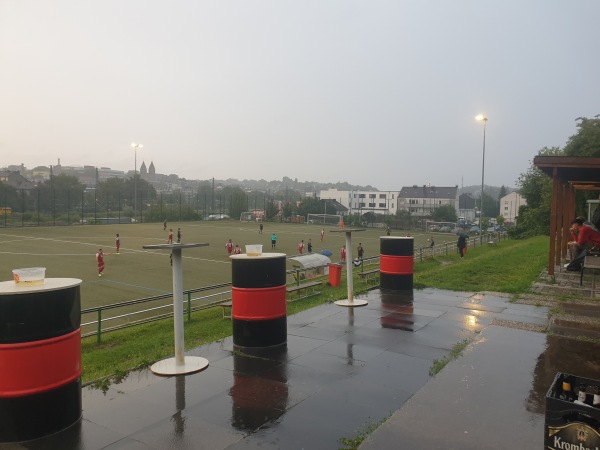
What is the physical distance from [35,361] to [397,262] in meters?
10.2

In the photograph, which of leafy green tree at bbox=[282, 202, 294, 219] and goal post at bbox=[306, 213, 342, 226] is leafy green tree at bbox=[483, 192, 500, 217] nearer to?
goal post at bbox=[306, 213, 342, 226]

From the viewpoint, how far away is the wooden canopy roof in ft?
48.8

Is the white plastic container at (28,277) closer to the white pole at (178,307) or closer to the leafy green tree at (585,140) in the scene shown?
the white pole at (178,307)

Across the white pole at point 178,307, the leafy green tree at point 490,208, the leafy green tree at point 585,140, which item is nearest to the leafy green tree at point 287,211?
the leafy green tree at point 585,140

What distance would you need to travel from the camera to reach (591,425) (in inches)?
132

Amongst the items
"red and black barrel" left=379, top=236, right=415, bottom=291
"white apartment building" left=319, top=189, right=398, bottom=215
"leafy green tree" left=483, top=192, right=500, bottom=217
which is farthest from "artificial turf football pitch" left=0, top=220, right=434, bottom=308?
"leafy green tree" left=483, top=192, right=500, bottom=217

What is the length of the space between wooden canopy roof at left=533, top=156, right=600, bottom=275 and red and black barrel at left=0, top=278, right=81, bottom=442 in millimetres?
14199

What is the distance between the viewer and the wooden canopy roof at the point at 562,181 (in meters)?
14.9

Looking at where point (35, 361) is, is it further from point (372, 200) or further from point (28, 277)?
point (372, 200)

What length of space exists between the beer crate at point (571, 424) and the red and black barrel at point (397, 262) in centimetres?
973

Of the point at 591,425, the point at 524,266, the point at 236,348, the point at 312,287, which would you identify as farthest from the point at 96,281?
the point at 591,425

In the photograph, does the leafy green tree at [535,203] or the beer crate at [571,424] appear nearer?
the beer crate at [571,424]

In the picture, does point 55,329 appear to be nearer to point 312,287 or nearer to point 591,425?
point 591,425

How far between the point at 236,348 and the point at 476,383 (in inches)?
149
